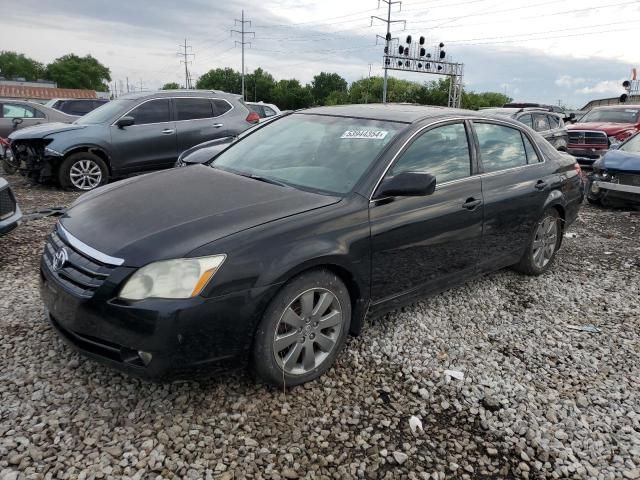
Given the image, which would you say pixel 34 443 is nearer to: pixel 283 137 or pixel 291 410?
pixel 291 410

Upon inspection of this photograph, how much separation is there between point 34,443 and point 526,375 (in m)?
2.90

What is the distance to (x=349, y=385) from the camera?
121 inches

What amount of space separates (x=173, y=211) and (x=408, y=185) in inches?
56.5

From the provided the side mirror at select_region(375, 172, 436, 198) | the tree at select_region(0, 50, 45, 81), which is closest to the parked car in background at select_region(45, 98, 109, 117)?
the side mirror at select_region(375, 172, 436, 198)

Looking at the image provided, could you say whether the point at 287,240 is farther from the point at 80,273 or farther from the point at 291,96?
the point at 291,96

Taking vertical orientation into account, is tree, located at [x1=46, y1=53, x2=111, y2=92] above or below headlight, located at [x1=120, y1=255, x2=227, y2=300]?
above

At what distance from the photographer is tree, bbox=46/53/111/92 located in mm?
106188

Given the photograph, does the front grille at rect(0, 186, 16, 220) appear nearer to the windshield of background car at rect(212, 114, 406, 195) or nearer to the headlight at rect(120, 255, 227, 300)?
the windshield of background car at rect(212, 114, 406, 195)

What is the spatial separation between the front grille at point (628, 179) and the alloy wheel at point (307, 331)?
288 inches

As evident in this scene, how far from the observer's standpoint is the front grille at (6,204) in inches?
186

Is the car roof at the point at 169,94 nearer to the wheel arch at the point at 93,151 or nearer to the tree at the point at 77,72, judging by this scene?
the wheel arch at the point at 93,151

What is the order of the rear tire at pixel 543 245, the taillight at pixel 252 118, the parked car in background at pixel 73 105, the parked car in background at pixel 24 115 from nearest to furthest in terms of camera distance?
the rear tire at pixel 543 245, the taillight at pixel 252 118, the parked car in background at pixel 24 115, the parked car in background at pixel 73 105

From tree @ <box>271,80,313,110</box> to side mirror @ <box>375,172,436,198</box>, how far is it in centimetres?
10489

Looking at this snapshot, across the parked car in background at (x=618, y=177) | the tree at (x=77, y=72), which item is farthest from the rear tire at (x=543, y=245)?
the tree at (x=77, y=72)
